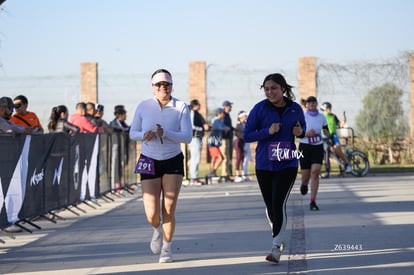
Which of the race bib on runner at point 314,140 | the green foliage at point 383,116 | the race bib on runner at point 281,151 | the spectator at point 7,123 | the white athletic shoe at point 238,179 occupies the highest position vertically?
the green foliage at point 383,116

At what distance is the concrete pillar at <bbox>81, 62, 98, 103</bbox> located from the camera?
113 feet

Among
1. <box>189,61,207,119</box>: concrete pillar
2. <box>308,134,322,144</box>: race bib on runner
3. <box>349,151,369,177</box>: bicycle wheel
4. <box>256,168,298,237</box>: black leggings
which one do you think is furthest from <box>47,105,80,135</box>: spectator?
<box>189,61,207,119</box>: concrete pillar

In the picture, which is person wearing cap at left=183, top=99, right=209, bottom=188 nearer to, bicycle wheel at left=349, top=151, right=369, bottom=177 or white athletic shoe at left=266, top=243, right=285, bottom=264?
bicycle wheel at left=349, top=151, right=369, bottom=177

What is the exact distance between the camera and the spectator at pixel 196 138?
24.1m

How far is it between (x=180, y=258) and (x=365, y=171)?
15609mm

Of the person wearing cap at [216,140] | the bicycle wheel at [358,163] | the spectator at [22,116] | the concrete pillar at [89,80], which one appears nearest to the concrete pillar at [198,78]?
the concrete pillar at [89,80]

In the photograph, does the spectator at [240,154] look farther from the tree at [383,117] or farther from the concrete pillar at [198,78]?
the concrete pillar at [198,78]

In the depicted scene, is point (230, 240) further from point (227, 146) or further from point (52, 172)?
point (227, 146)

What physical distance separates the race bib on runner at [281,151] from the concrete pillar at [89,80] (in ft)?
→ 80.8

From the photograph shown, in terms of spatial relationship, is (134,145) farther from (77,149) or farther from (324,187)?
(77,149)

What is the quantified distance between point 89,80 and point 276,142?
81.9 feet

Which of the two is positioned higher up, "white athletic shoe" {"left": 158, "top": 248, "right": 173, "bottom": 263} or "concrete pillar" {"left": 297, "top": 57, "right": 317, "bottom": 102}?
"concrete pillar" {"left": 297, "top": 57, "right": 317, "bottom": 102}

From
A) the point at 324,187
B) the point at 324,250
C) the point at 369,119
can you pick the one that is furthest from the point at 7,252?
the point at 369,119

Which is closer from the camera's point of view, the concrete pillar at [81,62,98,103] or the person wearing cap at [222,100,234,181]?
the person wearing cap at [222,100,234,181]
